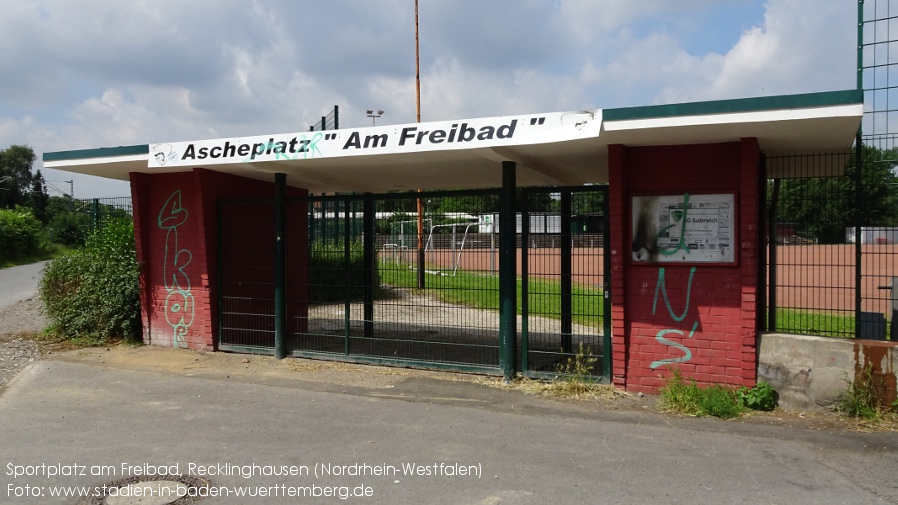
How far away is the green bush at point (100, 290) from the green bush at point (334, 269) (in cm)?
282

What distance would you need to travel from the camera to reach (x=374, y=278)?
9.73 meters

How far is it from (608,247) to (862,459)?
10.8 ft

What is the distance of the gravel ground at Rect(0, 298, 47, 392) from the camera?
915cm

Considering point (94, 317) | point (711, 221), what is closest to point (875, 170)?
point (711, 221)

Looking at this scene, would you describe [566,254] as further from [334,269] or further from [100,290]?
[100,290]

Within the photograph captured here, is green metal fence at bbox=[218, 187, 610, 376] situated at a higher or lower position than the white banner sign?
lower

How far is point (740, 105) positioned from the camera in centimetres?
601

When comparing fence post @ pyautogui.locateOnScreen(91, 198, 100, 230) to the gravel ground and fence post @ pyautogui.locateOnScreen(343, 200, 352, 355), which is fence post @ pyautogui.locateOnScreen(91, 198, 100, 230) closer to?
the gravel ground

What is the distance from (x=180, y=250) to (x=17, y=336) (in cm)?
400

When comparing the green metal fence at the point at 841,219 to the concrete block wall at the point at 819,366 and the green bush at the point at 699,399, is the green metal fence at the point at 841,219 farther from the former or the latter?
the green bush at the point at 699,399

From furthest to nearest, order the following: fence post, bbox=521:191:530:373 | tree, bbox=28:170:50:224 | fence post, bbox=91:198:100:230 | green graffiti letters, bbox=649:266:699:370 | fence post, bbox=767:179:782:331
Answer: tree, bbox=28:170:50:224 → fence post, bbox=91:198:100:230 → fence post, bbox=521:191:530:373 → fence post, bbox=767:179:782:331 → green graffiti letters, bbox=649:266:699:370

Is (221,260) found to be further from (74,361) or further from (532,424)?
(532,424)

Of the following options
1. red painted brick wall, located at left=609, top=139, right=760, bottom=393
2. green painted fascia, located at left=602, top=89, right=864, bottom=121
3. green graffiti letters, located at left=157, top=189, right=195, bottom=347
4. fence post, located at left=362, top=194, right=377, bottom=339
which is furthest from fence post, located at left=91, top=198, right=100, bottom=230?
green painted fascia, located at left=602, top=89, right=864, bottom=121

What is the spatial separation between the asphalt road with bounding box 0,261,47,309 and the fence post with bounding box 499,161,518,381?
425 inches
